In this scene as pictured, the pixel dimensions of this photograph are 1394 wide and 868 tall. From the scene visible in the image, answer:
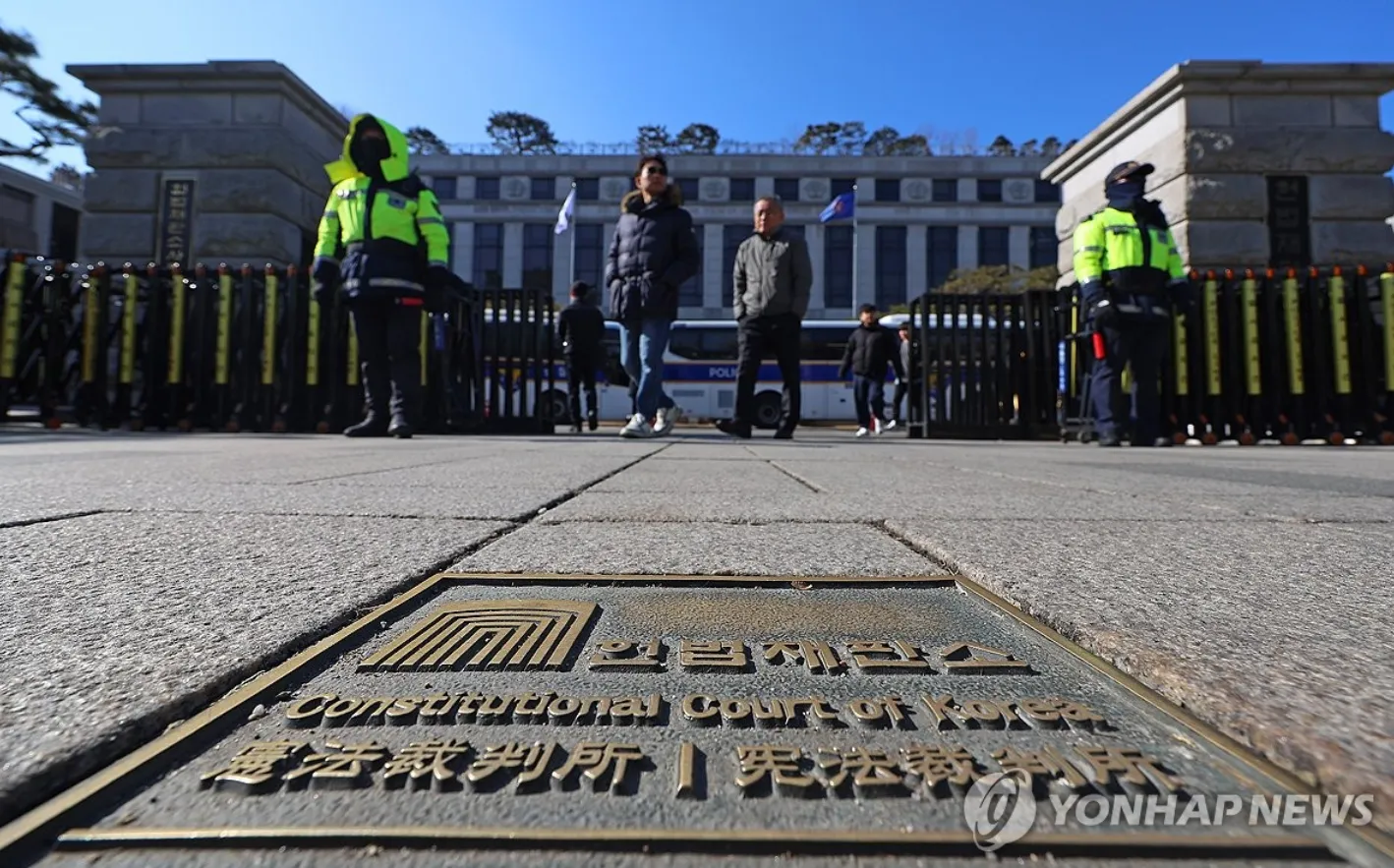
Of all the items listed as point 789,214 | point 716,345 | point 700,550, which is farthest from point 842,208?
point 700,550

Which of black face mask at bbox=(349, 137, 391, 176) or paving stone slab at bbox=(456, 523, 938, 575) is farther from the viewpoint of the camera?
black face mask at bbox=(349, 137, 391, 176)

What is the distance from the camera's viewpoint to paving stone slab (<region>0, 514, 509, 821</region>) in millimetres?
667

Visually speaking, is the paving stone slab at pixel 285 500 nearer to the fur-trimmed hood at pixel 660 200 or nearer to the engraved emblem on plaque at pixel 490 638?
the engraved emblem on plaque at pixel 490 638

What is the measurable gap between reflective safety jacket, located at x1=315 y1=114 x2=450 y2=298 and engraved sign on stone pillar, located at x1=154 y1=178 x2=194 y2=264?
17.3ft

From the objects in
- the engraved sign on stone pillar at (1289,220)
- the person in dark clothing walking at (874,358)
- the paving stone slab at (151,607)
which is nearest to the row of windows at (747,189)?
the person in dark clothing walking at (874,358)

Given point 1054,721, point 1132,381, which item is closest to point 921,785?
point 1054,721

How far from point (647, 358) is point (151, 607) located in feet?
17.0

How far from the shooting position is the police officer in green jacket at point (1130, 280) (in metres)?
5.71

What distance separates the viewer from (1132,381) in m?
6.16

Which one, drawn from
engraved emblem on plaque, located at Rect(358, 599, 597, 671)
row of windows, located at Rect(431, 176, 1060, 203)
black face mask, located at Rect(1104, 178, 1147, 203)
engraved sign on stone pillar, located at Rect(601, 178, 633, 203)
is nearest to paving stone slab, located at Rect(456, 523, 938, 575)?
engraved emblem on plaque, located at Rect(358, 599, 597, 671)

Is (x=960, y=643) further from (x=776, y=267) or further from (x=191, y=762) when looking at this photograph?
(x=776, y=267)

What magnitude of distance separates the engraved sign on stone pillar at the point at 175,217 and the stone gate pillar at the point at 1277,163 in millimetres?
12267

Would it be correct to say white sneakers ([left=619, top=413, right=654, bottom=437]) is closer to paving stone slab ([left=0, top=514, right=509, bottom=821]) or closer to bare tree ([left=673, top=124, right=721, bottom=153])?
paving stone slab ([left=0, top=514, right=509, bottom=821])

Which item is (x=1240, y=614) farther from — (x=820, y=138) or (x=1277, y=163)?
(x=820, y=138)
